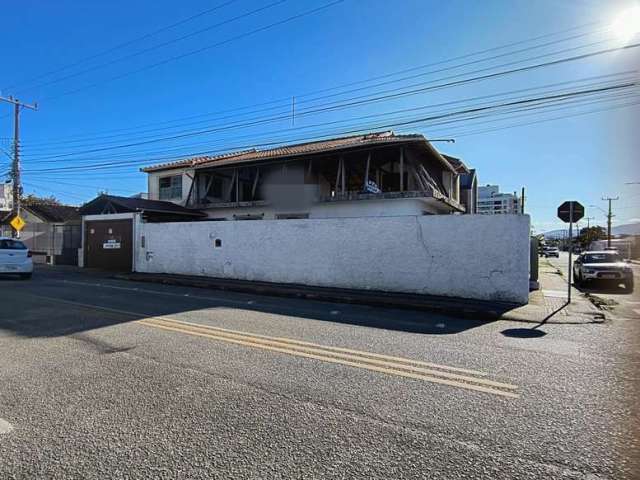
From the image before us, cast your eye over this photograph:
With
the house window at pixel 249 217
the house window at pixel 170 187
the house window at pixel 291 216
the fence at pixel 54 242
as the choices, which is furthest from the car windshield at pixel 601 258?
the fence at pixel 54 242

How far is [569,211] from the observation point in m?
12.6

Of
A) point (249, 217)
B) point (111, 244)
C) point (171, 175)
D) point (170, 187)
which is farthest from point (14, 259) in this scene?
point (171, 175)

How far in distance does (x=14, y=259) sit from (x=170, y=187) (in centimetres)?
1136

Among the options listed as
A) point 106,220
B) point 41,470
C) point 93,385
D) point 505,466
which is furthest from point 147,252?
point 505,466

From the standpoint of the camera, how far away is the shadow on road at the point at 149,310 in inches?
309

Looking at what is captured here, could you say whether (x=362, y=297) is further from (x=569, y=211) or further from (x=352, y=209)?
(x=352, y=209)

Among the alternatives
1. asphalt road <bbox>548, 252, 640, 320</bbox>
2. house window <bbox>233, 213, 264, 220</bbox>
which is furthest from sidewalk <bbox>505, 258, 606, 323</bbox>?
house window <bbox>233, 213, 264, 220</bbox>

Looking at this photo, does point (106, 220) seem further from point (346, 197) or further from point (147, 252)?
point (346, 197)

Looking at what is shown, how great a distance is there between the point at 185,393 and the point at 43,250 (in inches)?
1223

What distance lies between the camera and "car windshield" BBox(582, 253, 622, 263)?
1870 cm

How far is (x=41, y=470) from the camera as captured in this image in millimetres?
2857

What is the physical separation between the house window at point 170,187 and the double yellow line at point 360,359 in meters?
19.9

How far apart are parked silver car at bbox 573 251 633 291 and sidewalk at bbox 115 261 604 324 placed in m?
3.68

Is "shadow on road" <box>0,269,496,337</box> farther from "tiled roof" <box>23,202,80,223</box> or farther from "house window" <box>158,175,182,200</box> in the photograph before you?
"tiled roof" <box>23,202,80,223</box>
